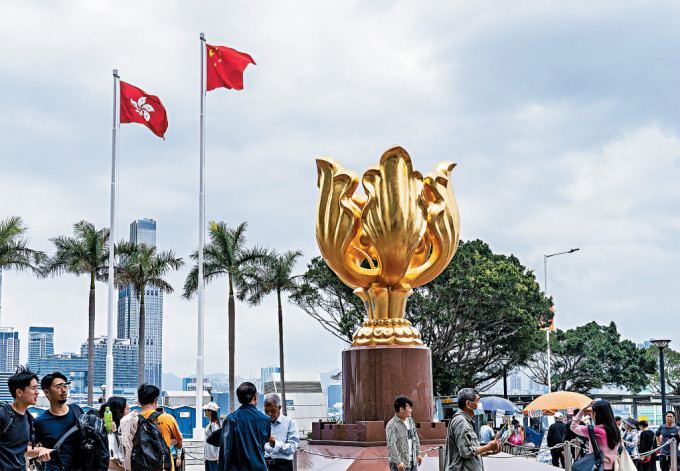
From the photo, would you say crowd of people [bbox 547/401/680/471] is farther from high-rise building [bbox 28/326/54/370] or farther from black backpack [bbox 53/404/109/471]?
high-rise building [bbox 28/326/54/370]

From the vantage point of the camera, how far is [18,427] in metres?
5.04

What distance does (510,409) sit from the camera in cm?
2139

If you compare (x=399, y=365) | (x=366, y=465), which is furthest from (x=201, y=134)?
(x=366, y=465)

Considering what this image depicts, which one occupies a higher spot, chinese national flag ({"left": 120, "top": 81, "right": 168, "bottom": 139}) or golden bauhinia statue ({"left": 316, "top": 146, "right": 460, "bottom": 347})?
chinese national flag ({"left": 120, "top": 81, "right": 168, "bottom": 139})

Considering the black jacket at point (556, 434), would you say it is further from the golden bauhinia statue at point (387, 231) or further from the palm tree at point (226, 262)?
the palm tree at point (226, 262)

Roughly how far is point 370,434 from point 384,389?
714 millimetres

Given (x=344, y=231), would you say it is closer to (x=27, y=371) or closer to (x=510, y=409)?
(x=27, y=371)

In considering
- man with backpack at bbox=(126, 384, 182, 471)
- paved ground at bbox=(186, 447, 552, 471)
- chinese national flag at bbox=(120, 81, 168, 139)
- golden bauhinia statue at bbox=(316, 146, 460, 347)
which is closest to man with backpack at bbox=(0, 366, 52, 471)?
man with backpack at bbox=(126, 384, 182, 471)

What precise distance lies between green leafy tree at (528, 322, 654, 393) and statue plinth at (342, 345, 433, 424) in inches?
1220

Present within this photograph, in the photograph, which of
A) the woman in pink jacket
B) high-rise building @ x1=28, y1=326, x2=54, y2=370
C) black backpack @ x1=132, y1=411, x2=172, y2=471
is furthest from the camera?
high-rise building @ x1=28, y1=326, x2=54, y2=370

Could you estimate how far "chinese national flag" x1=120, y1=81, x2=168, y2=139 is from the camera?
21078mm

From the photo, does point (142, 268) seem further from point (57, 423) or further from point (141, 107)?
point (57, 423)

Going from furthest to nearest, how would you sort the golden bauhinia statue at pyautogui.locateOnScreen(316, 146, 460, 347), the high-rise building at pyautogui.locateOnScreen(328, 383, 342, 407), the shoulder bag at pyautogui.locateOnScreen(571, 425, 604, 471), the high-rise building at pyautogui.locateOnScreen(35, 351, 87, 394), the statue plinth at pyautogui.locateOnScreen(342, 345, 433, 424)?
the high-rise building at pyautogui.locateOnScreen(35, 351, 87, 394) → the high-rise building at pyautogui.locateOnScreen(328, 383, 342, 407) → the golden bauhinia statue at pyautogui.locateOnScreen(316, 146, 460, 347) → the statue plinth at pyautogui.locateOnScreen(342, 345, 433, 424) → the shoulder bag at pyautogui.locateOnScreen(571, 425, 604, 471)

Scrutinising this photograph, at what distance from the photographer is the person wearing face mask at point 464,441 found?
5613 mm
